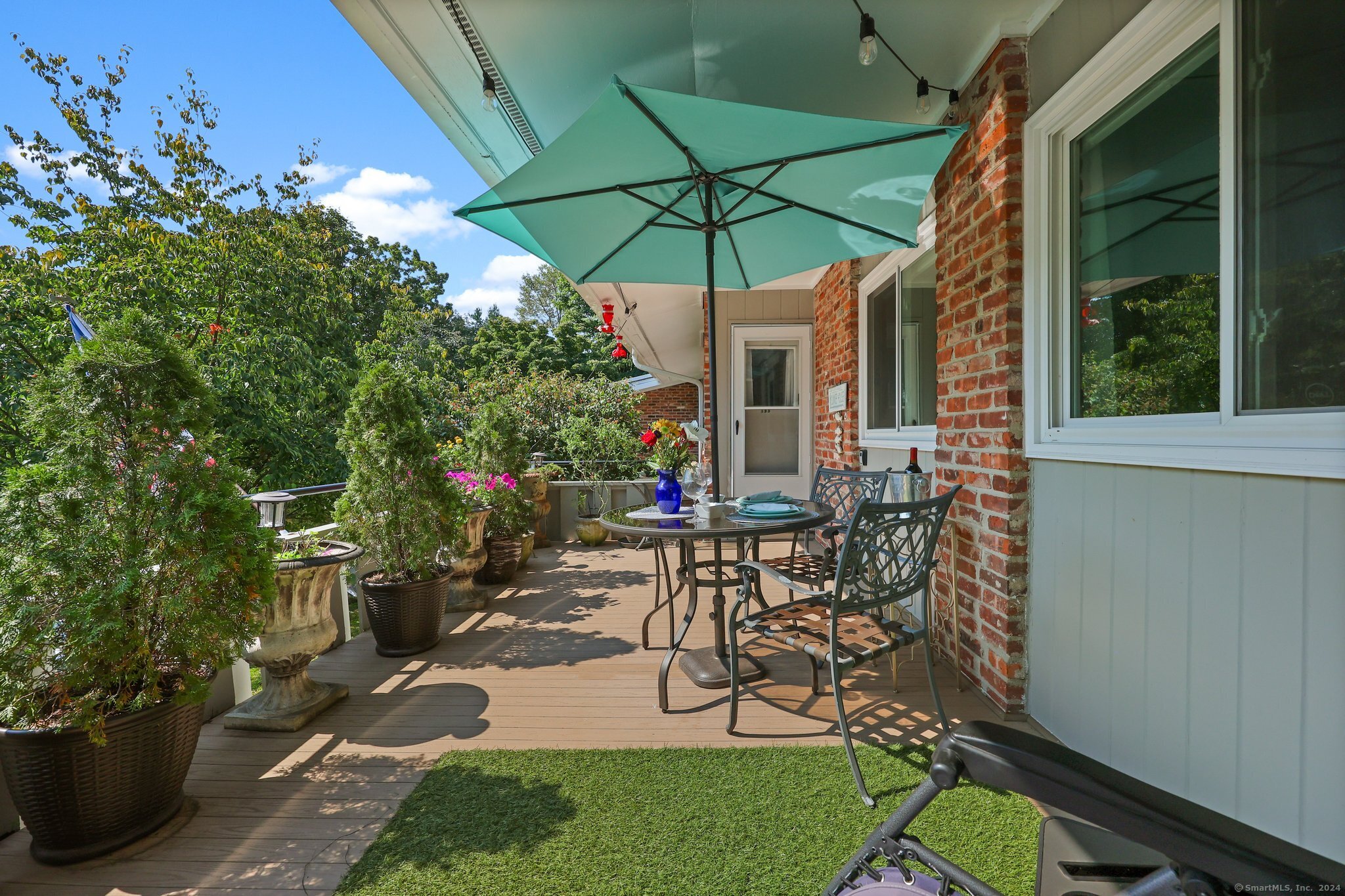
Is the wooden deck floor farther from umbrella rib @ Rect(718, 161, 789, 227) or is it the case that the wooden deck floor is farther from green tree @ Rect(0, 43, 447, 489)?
green tree @ Rect(0, 43, 447, 489)

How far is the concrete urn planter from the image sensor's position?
2.43m

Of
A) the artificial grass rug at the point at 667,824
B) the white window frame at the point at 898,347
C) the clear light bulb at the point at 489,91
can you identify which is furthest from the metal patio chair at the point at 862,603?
the clear light bulb at the point at 489,91

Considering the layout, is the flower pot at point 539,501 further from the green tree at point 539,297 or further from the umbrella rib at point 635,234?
the green tree at point 539,297

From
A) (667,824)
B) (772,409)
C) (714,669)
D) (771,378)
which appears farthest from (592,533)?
(667,824)

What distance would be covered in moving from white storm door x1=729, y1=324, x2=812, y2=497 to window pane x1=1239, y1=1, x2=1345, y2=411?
464 cm

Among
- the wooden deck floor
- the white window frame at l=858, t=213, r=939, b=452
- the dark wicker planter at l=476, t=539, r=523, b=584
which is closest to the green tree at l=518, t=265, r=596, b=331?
the dark wicker planter at l=476, t=539, r=523, b=584

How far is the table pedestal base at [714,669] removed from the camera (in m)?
2.74

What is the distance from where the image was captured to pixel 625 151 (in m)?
2.26

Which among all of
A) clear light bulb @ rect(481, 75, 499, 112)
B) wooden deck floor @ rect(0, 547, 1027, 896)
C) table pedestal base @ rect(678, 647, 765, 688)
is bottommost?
wooden deck floor @ rect(0, 547, 1027, 896)

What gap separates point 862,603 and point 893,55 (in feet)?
7.07

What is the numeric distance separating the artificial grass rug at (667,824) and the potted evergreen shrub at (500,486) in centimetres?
250

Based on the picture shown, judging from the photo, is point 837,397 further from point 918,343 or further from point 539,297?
point 539,297

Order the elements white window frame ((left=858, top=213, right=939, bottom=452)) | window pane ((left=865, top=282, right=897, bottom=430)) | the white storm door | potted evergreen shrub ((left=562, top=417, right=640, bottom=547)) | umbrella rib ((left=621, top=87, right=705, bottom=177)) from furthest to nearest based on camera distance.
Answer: potted evergreen shrub ((left=562, top=417, right=640, bottom=547)) → the white storm door → window pane ((left=865, top=282, right=897, bottom=430)) → white window frame ((left=858, top=213, right=939, bottom=452)) → umbrella rib ((left=621, top=87, right=705, bottom=177))

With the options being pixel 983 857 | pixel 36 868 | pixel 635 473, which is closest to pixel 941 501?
pixel 983 857
